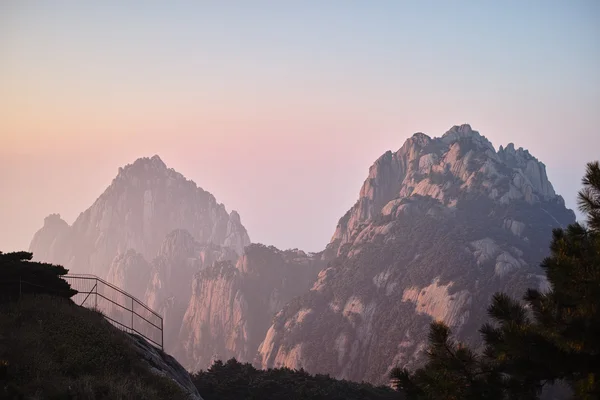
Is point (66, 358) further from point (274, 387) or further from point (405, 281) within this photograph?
point (405, 281)

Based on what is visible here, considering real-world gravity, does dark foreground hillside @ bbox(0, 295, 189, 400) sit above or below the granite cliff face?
below

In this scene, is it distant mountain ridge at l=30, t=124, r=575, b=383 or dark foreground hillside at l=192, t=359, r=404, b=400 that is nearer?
dark foreground hillside at l=192, t=359, r=404, b=400

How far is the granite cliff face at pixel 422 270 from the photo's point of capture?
129625 millimetres

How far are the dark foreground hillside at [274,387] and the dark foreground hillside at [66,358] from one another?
22081mm

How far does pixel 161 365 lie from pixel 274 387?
969 inches

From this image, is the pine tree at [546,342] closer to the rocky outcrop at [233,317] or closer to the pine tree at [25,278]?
the pine tree at [25,278]

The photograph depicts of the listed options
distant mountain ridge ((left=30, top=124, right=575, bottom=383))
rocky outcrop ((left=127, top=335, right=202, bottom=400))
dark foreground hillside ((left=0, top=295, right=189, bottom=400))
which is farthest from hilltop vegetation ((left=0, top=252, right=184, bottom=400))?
distant mountain ridge ((left=30, top=124, right=575, bottom=383))

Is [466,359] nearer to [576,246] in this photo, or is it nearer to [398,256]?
[576,246]

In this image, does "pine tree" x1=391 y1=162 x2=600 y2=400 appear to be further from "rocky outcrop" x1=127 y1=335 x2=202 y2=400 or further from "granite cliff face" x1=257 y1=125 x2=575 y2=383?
"granite cliff face" x1=257 y1=125 x2=575 y2=383

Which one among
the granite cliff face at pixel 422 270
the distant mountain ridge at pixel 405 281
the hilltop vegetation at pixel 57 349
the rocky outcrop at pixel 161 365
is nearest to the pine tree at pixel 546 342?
the hilltop vegetation at pixel 57 349

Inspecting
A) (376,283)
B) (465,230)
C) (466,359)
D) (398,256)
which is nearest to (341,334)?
(376,283)

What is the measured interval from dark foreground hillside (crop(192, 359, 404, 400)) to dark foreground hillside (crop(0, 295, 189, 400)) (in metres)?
22.1

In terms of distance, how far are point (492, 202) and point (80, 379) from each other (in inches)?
6162

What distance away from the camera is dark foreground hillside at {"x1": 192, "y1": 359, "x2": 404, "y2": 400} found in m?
53.9
